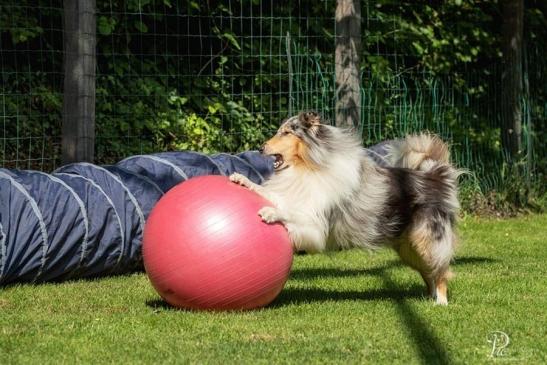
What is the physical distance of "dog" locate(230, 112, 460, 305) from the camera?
19.5 feet

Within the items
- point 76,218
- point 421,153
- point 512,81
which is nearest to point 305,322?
point 421,153

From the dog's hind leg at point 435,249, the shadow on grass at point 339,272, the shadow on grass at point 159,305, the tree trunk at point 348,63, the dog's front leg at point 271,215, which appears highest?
the tree trunk at point 348,63

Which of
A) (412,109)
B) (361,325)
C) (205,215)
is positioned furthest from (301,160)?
(412,109)

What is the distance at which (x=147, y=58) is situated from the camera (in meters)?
10.7

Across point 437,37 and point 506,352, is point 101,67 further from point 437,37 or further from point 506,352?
point 506,352

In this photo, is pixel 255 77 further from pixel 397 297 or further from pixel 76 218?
pixel 397 297

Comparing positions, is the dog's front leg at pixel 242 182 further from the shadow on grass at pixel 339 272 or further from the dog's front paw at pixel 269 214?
the shadow on grass at pixel 339 272

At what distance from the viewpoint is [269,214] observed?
5656mm

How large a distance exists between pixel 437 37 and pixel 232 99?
11.6ft

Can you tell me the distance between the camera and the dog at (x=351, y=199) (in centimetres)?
593

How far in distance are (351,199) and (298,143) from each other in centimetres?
52

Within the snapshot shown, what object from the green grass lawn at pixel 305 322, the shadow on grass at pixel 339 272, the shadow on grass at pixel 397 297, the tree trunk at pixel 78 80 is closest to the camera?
the green grass lawn at pixel 305 322

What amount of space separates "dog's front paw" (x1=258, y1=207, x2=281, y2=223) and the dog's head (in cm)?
49

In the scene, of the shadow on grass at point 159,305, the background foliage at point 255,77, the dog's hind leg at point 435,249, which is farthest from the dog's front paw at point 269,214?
the background foliage at point 255,77
